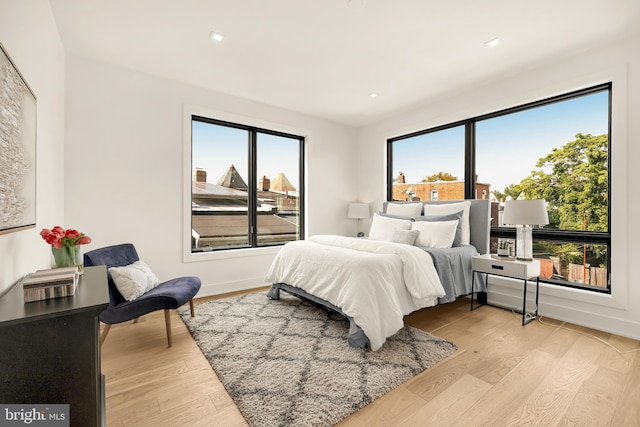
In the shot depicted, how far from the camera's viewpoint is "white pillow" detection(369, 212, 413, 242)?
3672 mm

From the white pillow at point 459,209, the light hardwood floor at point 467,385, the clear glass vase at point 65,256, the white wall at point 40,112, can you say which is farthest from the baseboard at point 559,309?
the white wall at point 40,112

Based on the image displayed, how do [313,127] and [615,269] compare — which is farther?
[313,127]

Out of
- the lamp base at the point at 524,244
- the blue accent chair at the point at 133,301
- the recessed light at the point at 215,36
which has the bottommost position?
the blue accent chair at the point at 133,301

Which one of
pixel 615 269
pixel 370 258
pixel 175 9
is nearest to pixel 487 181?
pixel 615 269

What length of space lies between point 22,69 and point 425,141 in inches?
171

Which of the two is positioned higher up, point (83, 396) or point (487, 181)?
point (487, 181)

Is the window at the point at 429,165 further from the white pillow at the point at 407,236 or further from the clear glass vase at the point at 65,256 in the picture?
the clear glass vase at the point at 65,256

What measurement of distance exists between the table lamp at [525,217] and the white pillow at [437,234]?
54 centimetres

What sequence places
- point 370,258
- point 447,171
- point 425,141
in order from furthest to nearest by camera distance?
point 425,141, point 447,171, point 370,258

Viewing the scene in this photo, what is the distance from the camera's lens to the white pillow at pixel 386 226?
3.67m

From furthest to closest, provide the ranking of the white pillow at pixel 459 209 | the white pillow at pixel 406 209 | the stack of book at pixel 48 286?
the white pillow at pixel 406 209 → the white pillow at pixel 459 209 → the stack of book at pixel 48 286

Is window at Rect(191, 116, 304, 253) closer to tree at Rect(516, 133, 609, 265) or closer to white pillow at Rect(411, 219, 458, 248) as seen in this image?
white pillow at Rect(411, 219, 458, 248)

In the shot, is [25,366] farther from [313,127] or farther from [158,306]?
[313,127]

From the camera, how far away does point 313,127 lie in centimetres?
481
